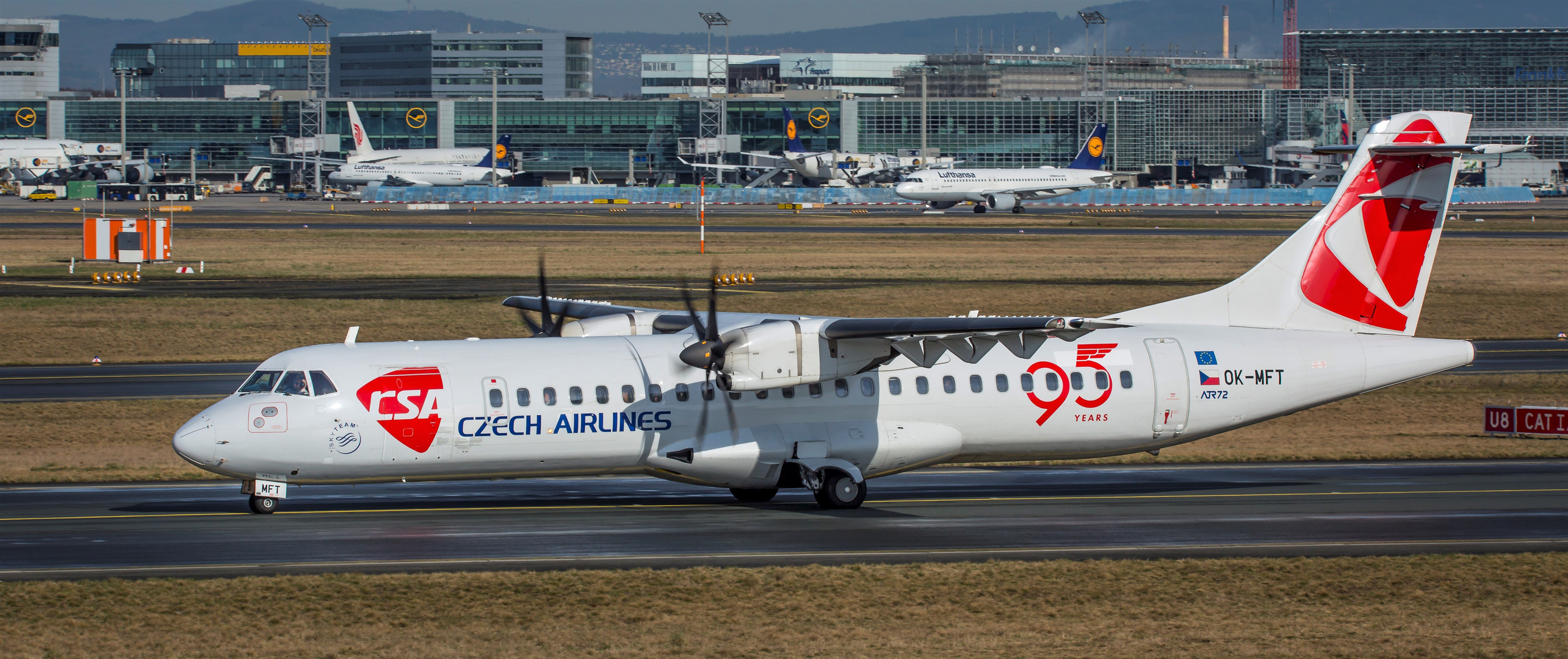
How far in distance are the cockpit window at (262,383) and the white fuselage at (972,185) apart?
303 ft

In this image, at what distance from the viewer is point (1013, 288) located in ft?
187

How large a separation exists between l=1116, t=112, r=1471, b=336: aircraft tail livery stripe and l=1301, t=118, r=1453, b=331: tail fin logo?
0.4 inches

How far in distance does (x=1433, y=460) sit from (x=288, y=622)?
22.8 m

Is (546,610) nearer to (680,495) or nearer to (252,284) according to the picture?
(680,495)

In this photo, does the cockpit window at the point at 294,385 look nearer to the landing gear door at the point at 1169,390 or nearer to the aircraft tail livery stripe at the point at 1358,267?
the landing gear door at the point at 1169,390

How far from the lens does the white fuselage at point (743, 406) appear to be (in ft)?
69.1

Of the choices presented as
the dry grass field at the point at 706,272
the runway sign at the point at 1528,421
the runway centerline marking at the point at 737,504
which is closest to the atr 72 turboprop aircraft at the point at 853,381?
the runway centerline marking at the point at 737,504

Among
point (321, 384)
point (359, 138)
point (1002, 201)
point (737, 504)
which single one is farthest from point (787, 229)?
point (359, 138)

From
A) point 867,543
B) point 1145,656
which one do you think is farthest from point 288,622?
point 1145,656

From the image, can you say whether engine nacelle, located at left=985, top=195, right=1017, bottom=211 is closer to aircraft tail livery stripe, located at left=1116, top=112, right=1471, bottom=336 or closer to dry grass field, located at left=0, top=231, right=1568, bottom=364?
dry grass field, located at left=0, top=231, right=1568, bottom=364

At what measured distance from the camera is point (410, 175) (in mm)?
146125

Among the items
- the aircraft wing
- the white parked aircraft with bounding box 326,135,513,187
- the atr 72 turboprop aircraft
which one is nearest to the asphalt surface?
the white parked aircraft with bounding box 326,135,513,187

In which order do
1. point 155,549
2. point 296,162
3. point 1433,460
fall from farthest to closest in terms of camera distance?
point 296,162 → point 1433,460 → point 155,549

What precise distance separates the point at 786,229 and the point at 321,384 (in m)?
70.1
